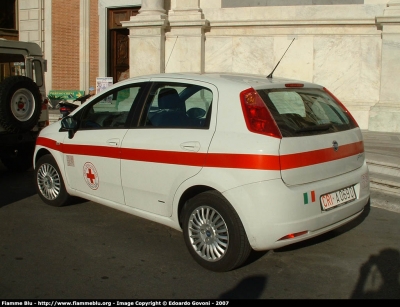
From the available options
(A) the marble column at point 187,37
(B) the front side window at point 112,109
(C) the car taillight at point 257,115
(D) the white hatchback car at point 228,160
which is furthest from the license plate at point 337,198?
(A) the marble column at point 187,37

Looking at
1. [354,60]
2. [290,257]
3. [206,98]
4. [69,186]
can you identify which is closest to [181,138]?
[206,98]

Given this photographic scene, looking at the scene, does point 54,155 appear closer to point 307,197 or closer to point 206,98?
point 206,98

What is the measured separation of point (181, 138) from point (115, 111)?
120 cm

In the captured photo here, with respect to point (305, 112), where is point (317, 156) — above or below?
below

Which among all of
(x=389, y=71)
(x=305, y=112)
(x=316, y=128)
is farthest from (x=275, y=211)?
(x=389, y=71)

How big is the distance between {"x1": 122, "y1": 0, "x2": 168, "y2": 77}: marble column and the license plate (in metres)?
9.20

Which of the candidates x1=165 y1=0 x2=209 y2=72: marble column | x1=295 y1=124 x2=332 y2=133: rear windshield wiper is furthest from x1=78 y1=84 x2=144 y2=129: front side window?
x1=165 y1=0 x2=209 y2=72: marble column

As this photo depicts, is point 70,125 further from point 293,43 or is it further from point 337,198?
point 293,43

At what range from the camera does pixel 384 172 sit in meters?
7.49

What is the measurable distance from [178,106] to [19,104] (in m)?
3.81

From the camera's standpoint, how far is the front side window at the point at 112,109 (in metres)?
5.04

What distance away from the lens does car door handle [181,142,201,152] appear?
423 centimetres

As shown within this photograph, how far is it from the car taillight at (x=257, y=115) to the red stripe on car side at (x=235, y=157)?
8.7 inches

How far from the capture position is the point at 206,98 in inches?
174
